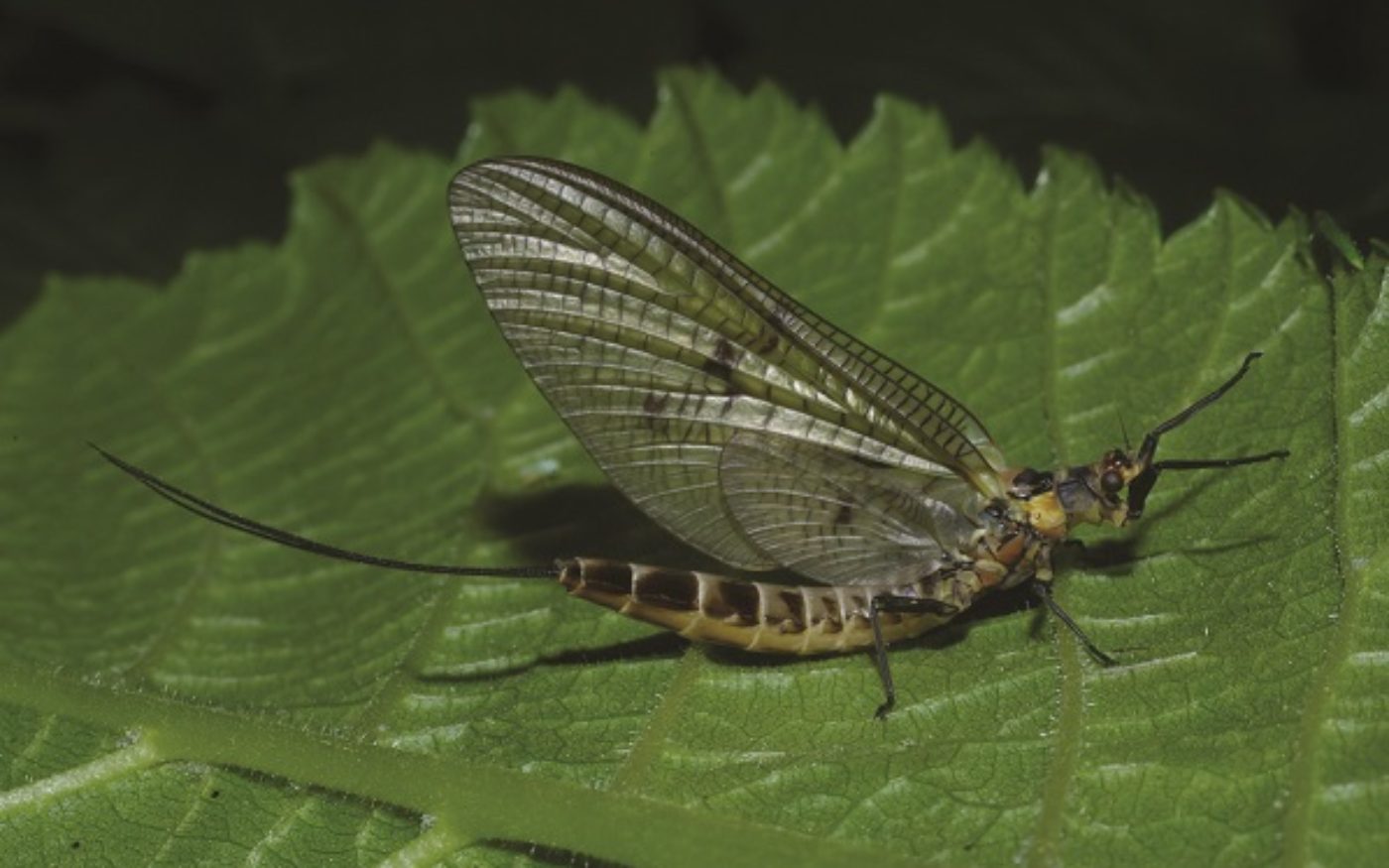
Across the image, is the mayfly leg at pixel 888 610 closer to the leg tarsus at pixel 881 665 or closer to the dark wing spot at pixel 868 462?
the leg tarsus at pixel 881 665

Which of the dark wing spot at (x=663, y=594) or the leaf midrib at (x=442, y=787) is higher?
the dark wing spot at (x=663, y=594)

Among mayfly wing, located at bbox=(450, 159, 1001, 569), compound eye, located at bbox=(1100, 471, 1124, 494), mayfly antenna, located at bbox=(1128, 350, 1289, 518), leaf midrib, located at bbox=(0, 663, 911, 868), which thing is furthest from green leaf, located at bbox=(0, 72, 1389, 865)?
mayfly wing, located at bbox=(450, 159, 1001, 569)

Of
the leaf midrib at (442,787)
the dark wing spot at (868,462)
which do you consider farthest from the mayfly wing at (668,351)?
the leaf midrib at (442,787)

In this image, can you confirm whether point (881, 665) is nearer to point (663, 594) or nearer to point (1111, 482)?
point (663, 594)

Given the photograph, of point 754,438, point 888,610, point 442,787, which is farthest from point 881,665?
point 442,787

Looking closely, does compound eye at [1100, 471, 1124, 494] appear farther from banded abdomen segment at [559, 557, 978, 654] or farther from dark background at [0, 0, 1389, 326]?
dark background at [0, 0, 1389, 326]
